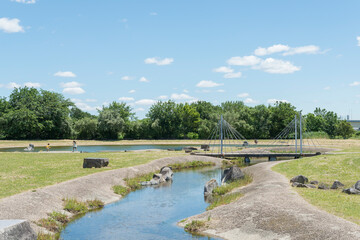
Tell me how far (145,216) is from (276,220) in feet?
33.2

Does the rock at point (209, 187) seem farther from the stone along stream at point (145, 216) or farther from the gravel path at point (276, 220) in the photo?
the gravel path at point (276, 220)

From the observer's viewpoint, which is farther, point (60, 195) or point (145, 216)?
point (60, 195)

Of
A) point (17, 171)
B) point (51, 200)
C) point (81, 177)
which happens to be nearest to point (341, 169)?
point (81, 177)

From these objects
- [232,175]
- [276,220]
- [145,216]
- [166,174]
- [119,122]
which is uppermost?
[119,122]

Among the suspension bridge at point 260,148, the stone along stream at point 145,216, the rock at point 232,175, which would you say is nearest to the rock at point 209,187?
the stone along stream at point 145,216

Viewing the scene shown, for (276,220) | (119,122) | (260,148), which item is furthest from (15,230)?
(119,122)

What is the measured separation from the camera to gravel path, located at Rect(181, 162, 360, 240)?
721 inches

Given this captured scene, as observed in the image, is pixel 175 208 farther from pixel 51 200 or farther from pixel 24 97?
pixel 24 97

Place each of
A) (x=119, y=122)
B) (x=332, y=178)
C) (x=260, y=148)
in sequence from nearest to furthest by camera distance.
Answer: (x=332, y=178) → (x=260, y=148) → (x=119, y=122)

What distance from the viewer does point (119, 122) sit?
13275 centimetres

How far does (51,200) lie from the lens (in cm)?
2634

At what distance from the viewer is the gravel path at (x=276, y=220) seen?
1831 centimetres

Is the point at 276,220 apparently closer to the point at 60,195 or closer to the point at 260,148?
the point at 60,195

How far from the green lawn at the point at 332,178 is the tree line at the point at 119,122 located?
8884 cm
